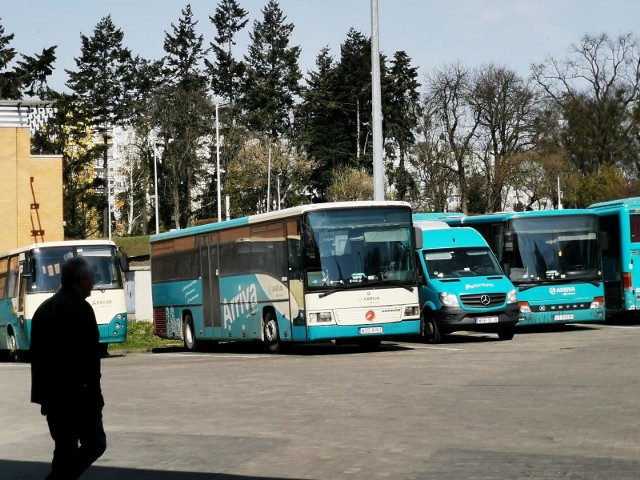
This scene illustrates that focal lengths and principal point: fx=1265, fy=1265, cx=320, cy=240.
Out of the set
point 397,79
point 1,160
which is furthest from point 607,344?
point 397,79

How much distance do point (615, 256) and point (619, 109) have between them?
148 feet

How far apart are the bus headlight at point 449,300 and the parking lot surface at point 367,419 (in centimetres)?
384

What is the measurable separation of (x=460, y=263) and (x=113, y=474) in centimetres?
1906

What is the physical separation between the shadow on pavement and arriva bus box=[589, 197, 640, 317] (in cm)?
2381

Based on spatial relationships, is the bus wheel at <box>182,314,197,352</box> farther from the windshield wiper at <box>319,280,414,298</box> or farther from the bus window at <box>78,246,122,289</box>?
the windshield wiper at <box>319,280,414,298</box>

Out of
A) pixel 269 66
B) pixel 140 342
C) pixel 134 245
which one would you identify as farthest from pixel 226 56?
pixel 140 342

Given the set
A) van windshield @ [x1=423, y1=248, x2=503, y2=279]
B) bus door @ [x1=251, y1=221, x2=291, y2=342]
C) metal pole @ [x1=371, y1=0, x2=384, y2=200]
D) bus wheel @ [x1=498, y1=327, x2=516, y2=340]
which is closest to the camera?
bus door @ [x1=251, y1=221, x2=291, y2=342]

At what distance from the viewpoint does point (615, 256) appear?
1303 inches

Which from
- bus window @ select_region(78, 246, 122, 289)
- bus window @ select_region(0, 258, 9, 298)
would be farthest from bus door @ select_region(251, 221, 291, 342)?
bus window @ select_region(0, 258, 9, 298)

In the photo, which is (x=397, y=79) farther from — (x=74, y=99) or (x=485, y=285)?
(x=485, y=285)

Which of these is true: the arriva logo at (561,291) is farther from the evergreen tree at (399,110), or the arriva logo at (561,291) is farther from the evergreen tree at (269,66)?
the evergreen tree at (269,66)

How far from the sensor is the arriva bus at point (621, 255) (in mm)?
32531

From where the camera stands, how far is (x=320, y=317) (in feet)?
80.6

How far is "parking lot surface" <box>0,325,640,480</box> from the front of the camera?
10.0 m
